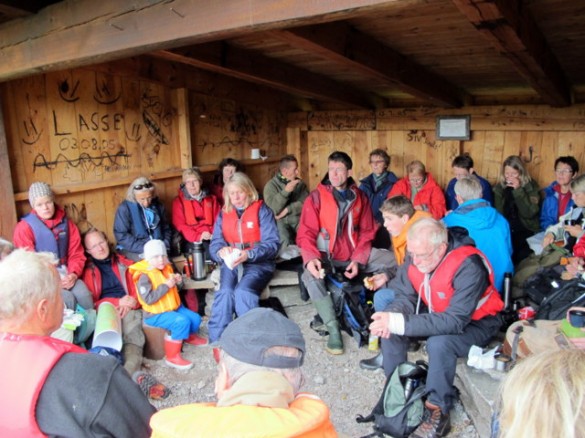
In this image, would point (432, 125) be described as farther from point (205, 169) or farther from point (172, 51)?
point (172, 51)

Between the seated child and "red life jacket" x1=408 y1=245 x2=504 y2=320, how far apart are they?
2.09 metres

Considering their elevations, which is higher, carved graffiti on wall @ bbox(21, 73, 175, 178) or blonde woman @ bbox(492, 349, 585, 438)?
carved graffiti on wall @ bbox(21, 73, 175, 178)

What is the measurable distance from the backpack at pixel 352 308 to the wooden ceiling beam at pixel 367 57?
1.95m

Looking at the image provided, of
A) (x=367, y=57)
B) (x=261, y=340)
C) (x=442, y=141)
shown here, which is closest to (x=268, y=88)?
(x=442, y=141)

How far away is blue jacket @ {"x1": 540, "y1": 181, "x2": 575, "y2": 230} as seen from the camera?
5.02 m

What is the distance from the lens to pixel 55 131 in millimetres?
4543

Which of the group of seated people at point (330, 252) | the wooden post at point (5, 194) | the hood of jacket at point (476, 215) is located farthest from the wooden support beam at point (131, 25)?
the hood of jacket at point (476, 215)

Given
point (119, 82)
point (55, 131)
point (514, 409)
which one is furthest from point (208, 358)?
point (514, 409)

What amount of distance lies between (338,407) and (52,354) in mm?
2398

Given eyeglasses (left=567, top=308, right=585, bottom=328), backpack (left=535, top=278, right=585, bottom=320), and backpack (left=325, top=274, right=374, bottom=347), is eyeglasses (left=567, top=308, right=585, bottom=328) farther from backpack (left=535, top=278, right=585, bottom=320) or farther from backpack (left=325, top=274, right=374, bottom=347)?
backpack (left=325, top=274, right=374, bottom=347)

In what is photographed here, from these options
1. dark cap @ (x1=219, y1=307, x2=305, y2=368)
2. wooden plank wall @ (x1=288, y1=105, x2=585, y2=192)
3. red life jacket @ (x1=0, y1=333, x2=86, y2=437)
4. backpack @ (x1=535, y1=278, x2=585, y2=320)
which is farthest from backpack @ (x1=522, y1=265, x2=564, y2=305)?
red life jacket @ (x1=0, y1=333, x2=86, y2=437)

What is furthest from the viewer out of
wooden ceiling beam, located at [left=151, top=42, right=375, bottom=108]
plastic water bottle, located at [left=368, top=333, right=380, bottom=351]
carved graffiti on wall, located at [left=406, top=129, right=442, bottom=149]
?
carved graffiti on wall, located at [left=406, top=129, right=442, bottom=149]

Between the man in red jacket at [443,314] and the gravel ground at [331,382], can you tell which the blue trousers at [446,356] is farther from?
the gravel ground at [331,382]

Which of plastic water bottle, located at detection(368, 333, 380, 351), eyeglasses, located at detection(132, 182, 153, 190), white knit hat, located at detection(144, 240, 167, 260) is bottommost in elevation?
plastic water bottle, located at detection(368, 333, 380, 351)
